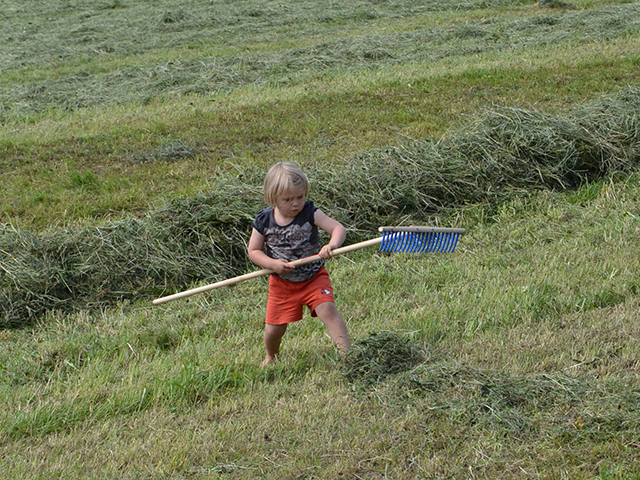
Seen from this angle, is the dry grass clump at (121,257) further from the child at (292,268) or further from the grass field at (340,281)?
the child at (292,268)

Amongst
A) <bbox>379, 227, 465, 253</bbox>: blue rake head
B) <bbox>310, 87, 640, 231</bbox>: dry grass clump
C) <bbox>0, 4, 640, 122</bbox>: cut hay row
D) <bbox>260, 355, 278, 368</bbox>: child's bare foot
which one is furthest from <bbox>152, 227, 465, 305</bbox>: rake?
<bbox>0, 4, 640, 122</bbox>: cut hay row

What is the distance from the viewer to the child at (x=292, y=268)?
4359 millimetres

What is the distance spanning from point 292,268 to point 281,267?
63 mm

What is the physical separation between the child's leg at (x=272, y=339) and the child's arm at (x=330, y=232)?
57 centimetres

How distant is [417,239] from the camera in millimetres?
4465

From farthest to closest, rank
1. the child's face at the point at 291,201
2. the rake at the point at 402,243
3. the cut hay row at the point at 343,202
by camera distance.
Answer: the cut hay row at the point at 343,202 < the rake at the point at 402,243 < the child's face at the point at 291,201

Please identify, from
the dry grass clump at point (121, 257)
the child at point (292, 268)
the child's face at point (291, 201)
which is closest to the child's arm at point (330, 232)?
the child at point (292, 268)

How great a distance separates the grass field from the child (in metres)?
0.21

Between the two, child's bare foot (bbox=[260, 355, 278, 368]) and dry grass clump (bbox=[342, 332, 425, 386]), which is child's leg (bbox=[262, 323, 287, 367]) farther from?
dry grass clump (bbox=[342, 332, 425, 386])

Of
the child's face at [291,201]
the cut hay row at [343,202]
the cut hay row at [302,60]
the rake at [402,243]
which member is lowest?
the cut hay row at [302,60]

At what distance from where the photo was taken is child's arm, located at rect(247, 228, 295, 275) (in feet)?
Result: 14.1

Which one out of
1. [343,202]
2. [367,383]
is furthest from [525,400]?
[343,202]

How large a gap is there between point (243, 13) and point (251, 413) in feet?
65.3

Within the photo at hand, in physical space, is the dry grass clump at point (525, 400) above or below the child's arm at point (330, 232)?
below
